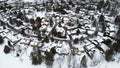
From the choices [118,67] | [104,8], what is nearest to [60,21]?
[104,8]

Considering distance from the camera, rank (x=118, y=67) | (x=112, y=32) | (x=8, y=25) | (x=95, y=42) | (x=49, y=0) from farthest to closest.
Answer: (x=49, y=0) < (x=8, y=25) < (x=112, y=32) < (x=95, y=42) < (x=118, y=67)

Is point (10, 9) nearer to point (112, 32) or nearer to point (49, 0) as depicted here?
point (49, 0)

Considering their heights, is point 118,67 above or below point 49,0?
below

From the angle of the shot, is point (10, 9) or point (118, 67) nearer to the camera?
point (118, 67)

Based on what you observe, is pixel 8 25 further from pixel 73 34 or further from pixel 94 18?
pixel 94 18

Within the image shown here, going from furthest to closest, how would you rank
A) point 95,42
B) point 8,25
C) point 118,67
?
1. point 8,25
2. point 95,42
3. point 118,67

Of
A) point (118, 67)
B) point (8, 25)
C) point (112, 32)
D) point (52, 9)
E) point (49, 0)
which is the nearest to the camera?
point (118, 67)

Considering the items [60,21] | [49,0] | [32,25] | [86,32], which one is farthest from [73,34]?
[49,0]

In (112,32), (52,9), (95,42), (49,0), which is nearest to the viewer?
(95,42)

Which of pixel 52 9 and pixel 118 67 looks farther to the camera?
pixel 52 9
